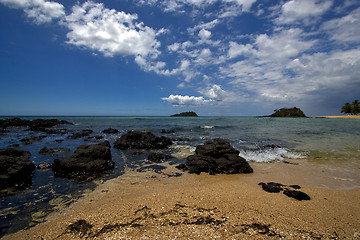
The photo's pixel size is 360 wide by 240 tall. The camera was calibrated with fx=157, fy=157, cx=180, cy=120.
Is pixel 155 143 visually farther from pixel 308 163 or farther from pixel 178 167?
pixel 308 163

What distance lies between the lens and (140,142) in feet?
56.5

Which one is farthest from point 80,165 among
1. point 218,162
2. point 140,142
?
point 140,142

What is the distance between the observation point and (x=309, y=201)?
5.65 meters

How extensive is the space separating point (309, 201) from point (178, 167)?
6264 mm

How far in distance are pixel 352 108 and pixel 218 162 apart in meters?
154

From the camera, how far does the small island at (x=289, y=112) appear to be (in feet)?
481

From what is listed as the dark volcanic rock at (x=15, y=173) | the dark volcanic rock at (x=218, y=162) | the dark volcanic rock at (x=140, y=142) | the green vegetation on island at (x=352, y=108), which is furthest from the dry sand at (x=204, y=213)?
the green vegetation on island at (x=352, y=108)

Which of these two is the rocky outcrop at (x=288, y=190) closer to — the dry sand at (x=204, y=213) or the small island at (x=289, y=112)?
the dry sand at (x=204, y=213)

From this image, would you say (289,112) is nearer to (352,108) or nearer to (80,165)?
(352,108)

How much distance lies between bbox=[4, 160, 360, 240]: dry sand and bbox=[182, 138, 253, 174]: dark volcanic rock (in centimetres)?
150

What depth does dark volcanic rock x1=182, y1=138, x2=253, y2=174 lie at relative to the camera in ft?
29.8

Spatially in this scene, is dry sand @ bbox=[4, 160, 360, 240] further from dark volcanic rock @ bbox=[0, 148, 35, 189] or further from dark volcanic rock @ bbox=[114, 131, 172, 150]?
dark volcanic rock @ bbox=[114, 131, 172, 150]

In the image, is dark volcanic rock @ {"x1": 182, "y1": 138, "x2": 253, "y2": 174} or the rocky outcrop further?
dark volcanic rock @ {"x1": 182, "y1": 138, "x2": 253, "y2": 174}

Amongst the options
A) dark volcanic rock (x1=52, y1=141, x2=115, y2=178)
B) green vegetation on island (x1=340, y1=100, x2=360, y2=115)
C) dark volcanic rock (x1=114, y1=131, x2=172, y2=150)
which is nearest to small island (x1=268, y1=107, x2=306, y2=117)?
green vegetation on island (x1=340, y1=100, x2=360, y2=115)
